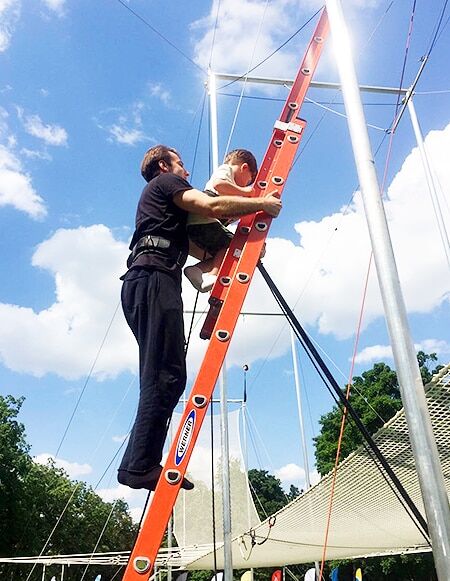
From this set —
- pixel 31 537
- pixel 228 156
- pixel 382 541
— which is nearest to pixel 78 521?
pixel 31 537

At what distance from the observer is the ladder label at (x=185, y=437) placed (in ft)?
5.88

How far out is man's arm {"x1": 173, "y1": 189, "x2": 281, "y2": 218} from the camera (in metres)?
2.13

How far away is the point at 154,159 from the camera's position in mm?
2459

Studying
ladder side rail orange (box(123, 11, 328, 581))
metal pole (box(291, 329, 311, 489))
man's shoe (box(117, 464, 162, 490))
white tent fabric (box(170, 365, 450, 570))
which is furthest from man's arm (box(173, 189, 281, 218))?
metal pole (box(291, 329, 311, 489))

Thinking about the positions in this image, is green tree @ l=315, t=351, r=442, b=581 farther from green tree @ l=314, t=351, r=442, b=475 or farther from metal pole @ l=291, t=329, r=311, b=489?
metal pole @ l=291, t=329, r=311, b=489

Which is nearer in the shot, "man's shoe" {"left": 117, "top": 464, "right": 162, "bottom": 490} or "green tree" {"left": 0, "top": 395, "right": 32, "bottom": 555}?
"man's shoe" {"left": 117, "top": 464, "right": 162, "bottom": 490}

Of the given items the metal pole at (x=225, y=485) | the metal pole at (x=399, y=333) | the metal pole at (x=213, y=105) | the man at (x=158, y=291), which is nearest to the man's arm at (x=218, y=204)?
the man at (x=158, y=291)

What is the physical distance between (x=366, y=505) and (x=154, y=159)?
6.15m

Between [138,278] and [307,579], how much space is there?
14.6 m

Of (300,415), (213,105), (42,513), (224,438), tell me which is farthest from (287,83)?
(42,513)

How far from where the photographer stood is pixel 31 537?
27062mm

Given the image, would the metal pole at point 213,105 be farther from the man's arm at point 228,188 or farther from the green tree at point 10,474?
the green tree at point 10,474

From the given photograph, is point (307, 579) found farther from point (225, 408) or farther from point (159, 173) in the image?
point (159, 173)

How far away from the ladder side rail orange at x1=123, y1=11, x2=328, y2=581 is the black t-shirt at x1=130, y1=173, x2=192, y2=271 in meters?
0.22
